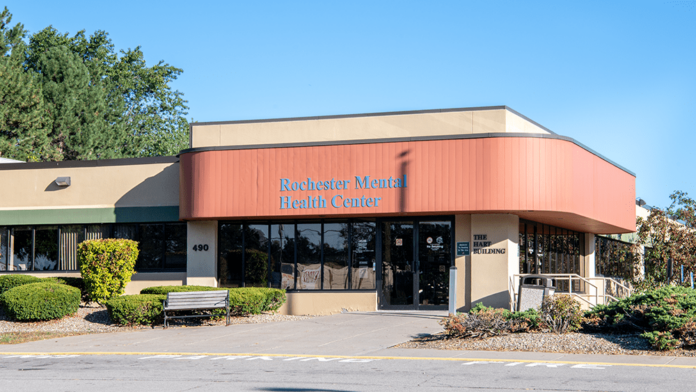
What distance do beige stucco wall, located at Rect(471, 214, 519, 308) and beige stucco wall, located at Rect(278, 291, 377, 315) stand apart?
290cm

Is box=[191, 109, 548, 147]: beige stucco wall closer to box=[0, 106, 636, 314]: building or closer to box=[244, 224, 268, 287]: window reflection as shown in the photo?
box=[0, 106, 636, 314]: building

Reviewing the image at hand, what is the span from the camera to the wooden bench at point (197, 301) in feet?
58.3

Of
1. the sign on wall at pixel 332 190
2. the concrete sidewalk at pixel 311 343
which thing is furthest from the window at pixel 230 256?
the concrete sidewalk at pixel 311 343

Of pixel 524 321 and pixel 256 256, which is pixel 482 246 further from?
pixel 256 256

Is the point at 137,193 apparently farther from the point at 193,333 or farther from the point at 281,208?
the point at 193,333

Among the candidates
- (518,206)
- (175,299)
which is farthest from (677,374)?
(175,299)

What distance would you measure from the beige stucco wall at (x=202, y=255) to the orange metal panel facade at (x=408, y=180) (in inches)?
42.2

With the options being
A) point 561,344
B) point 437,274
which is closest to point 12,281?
point 437,274

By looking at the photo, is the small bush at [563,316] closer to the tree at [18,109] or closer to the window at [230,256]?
the window at [230,256]

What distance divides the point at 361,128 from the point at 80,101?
94.9ft

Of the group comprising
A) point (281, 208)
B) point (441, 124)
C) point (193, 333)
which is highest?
point (441, 124)

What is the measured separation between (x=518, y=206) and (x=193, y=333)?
8.54 m

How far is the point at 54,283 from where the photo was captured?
1966 cm

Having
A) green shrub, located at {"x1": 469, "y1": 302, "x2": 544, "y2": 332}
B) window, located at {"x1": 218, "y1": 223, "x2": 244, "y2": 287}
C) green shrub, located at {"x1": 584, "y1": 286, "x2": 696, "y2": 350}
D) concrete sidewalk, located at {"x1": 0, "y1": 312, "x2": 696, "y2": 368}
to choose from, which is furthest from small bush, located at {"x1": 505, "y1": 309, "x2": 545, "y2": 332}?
window, located at {"x1": 218, "y1": 223, "x2": 244, "y2": 287}
